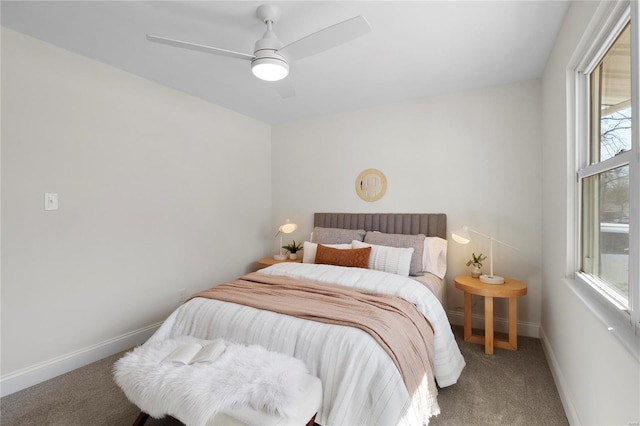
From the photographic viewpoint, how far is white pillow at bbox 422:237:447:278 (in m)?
2.94

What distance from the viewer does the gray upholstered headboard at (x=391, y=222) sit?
10.6 feet

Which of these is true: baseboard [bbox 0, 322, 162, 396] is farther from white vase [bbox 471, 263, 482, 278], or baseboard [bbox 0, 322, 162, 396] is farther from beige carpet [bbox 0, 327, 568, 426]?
white vase [bbox 471, 263, 482, 278]

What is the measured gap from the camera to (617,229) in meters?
1.39

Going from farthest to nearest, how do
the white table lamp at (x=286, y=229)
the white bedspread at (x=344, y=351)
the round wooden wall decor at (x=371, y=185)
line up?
1. the white table lamp at (x=286, y=229)
2. the round wooden wall decor at (x=371, y=185)
3. the white bedspread at (x=344, y=351)

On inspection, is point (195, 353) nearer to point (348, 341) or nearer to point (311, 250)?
point (348, 341)

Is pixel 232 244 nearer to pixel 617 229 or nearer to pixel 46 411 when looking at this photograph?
pixel 46 411

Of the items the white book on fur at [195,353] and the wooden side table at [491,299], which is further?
the wooden side table at [491,299]

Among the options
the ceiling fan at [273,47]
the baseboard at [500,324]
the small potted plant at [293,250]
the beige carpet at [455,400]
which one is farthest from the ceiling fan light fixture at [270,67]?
the baseboard at [500,324]

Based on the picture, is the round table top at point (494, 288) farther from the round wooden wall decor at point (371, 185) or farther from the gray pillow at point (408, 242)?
the round wooden wall decor at point (371, 185)

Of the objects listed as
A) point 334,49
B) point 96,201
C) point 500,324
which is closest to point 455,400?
point 500,324

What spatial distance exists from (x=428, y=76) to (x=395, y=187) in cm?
121

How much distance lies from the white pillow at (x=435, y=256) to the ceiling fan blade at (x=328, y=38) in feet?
6.68

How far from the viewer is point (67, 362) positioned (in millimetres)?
2371

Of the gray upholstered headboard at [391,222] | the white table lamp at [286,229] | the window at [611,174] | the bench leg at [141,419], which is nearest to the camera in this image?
the window at [611,174]
